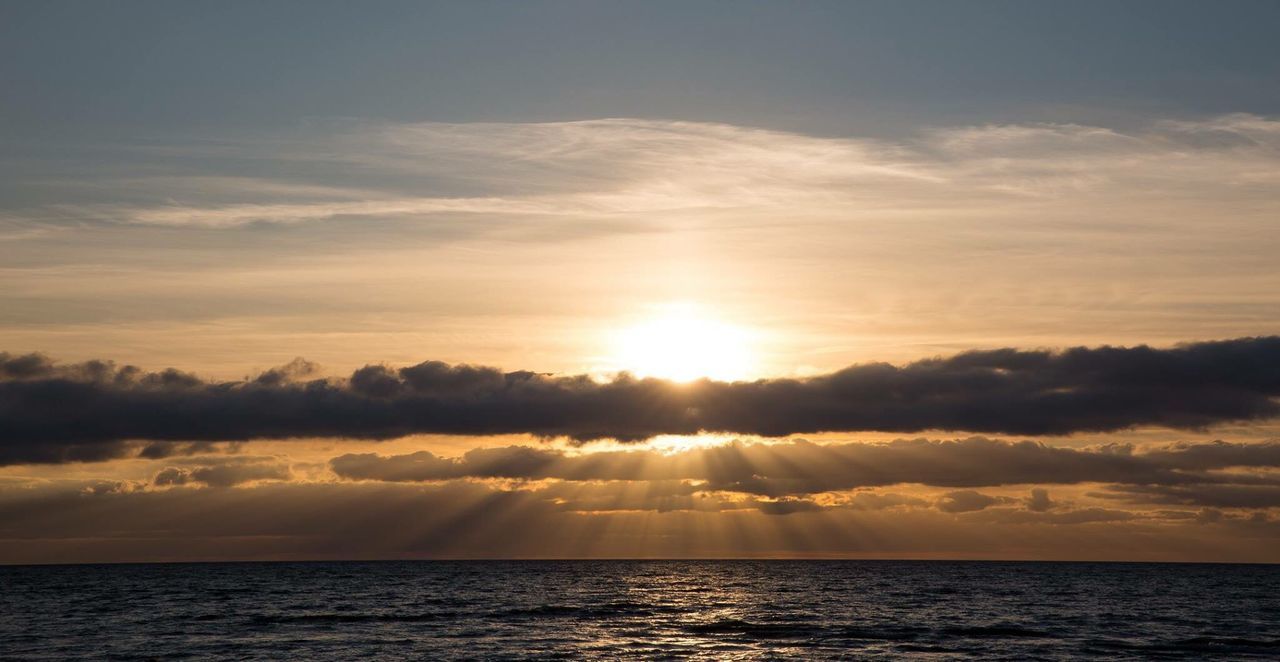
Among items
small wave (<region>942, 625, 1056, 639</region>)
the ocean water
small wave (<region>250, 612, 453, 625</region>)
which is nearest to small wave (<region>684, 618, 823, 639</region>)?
the ocean water

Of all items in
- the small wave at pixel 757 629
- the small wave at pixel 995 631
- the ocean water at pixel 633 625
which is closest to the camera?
the ocean water at pixel 633 625

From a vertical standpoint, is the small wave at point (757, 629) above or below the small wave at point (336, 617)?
Result: above

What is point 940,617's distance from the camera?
124438 mm

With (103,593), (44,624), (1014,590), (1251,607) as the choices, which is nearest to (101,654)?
(44,624)

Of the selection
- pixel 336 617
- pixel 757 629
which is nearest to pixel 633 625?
pixel 757 629

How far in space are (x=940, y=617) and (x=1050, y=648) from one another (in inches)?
1366

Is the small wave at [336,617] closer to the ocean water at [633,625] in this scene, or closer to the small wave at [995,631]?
the ocean water at [633,625]

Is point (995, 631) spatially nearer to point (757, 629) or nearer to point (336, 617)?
point (757, 629)

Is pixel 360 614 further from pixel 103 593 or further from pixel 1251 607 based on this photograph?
pixel 1251 607

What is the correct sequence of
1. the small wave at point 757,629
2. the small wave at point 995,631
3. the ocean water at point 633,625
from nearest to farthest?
the ocean water at point 633,625 < the small wave at point 757,629 < the small wave at point 995,631

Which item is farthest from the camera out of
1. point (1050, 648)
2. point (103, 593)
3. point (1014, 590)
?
point (1014, 590)

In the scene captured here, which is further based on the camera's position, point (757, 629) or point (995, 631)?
point (757, 629)

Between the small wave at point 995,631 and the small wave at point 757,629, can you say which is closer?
the small wave at point 757,629

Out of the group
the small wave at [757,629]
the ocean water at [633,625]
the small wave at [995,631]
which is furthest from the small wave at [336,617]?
the small wave at [995,631]
